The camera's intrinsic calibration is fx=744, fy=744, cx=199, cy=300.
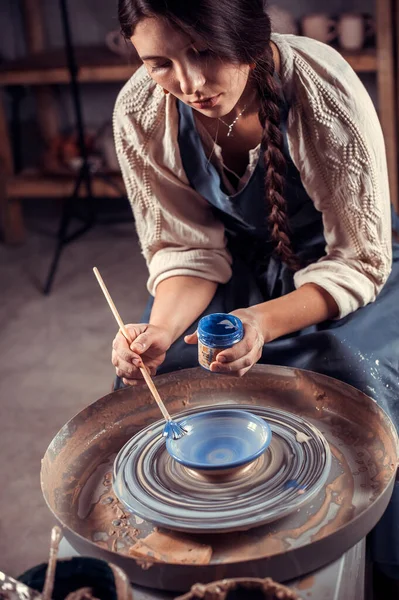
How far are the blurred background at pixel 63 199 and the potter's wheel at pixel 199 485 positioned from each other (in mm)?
717

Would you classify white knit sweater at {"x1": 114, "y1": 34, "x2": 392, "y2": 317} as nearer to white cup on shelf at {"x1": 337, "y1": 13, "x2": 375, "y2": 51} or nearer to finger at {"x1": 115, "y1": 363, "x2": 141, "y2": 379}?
finger at {"x1": 115, "y1": 363, "x2": 141, "y2": 379}

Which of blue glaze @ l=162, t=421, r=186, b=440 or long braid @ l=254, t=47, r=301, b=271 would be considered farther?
long braid @ l=254, t=47, r=301, b=271

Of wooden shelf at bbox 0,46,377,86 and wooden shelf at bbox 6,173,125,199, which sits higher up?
wooden shelf at bbox 0,46,377,86

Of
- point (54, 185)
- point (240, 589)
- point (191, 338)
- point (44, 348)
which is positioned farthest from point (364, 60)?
point (240, 589)

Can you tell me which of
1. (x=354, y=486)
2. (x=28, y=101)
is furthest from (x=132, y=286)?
(x=354, y=486)

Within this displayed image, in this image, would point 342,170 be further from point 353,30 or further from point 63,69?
point 63,69

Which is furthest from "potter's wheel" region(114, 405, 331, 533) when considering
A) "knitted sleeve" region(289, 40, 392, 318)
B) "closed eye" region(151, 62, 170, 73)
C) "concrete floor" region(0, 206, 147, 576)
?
"concrete floor" region(0, 206, 147, 576)

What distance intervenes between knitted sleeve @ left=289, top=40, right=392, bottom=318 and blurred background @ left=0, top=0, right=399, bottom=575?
0.96 meters

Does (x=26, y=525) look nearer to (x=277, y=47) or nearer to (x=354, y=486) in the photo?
(x=354, y=486)

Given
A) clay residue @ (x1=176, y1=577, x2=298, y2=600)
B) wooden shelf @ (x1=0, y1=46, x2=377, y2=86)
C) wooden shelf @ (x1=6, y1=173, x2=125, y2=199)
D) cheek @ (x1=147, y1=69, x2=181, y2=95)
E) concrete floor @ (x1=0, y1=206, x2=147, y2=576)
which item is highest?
cheek @ (x1=147, y1=69, x2=181, y2=95)

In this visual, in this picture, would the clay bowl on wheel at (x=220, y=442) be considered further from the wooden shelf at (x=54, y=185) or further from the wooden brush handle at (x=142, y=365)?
the wooden shelf at (x=54, y=185)

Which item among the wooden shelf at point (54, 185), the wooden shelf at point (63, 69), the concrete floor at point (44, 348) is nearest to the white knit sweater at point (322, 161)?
the concrete floor at point (44, 348)

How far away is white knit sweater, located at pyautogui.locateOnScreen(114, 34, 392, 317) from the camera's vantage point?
134 centimetres

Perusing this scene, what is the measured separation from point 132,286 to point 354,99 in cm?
178
